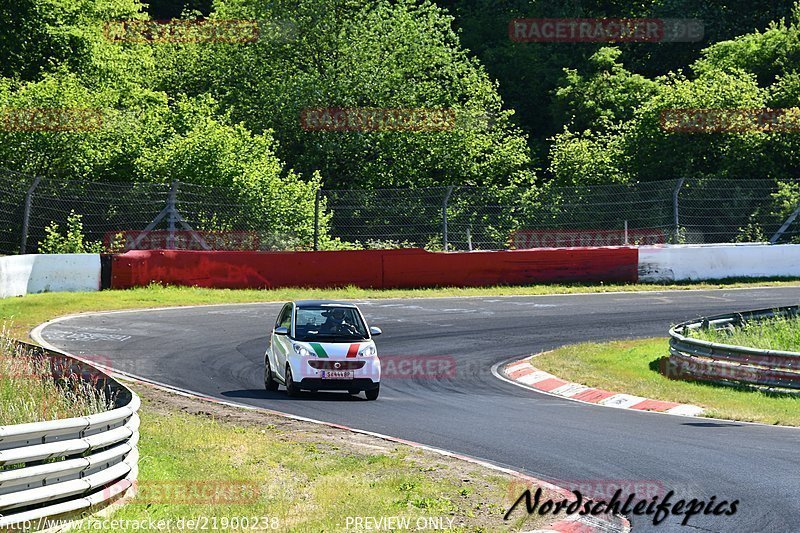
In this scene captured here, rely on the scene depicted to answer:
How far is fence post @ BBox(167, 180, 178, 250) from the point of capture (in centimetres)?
2775

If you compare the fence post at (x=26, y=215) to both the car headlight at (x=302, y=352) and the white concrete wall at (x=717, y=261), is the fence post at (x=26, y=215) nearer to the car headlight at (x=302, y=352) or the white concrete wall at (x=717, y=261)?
the car headlight at (x=302, y=352)

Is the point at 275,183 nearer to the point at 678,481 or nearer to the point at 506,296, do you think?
the point at 506,296

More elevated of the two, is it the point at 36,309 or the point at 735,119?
the point at 735,119

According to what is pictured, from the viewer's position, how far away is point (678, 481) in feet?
31.4

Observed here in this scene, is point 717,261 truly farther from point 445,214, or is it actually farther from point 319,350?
point 319,350

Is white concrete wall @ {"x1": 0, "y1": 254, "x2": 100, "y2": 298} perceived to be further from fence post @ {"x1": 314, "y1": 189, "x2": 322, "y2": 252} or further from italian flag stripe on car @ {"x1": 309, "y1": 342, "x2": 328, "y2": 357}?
italian flag stripe on car @ {"x1": 309, "y1": 342, "x2": 328, "y2": 357}

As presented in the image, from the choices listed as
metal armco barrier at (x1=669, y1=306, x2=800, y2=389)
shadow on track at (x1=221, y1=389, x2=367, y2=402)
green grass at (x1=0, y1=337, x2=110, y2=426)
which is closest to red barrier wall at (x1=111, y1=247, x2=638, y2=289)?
metal armco barrier at (x1=669, y1=306, x2=800, y2=389)

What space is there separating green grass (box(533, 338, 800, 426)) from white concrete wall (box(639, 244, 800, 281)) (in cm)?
906

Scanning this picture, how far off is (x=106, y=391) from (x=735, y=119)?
32.5 metres

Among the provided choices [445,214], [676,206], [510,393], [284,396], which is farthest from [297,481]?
[676,206]

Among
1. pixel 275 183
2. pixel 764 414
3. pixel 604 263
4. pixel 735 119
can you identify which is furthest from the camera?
pixel 735 119

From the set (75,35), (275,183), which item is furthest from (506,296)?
(75,35)

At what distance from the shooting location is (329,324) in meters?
16.1

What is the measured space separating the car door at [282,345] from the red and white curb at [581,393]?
3.79m
